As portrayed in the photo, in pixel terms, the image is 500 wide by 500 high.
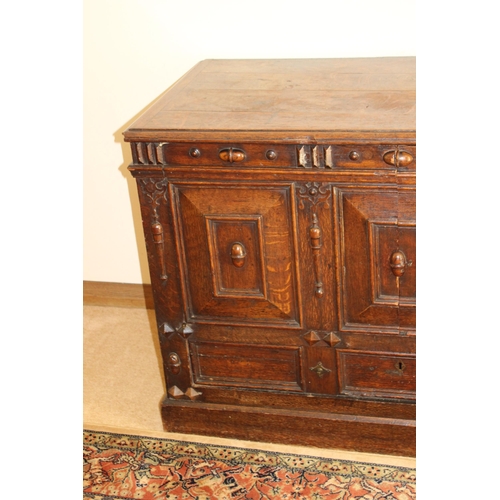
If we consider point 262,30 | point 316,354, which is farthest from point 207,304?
point 262,30

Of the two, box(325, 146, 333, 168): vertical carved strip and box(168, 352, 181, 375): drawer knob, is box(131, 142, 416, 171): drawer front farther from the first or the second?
box(168, 352, 181, 375): drawer knob

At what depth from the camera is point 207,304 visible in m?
2.38

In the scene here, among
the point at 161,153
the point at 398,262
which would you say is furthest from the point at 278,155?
the point at 398,262

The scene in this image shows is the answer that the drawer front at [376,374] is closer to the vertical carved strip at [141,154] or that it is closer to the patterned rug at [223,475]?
the patterned rug at [223,475]

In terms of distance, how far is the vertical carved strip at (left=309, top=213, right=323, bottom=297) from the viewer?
2.16m

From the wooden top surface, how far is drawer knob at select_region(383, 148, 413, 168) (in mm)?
55

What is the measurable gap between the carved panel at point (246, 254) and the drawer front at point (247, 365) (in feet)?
0.38

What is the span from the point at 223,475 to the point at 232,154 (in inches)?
41.4

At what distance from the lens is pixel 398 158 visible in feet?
6.54

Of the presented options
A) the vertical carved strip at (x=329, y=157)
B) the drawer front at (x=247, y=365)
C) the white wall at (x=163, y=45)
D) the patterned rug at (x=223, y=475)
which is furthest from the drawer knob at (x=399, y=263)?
the white wall at (x=163, y=45)

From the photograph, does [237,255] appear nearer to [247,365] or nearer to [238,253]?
[238,253]

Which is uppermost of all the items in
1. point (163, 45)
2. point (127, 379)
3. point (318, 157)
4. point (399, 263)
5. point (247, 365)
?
point (163, 45)
